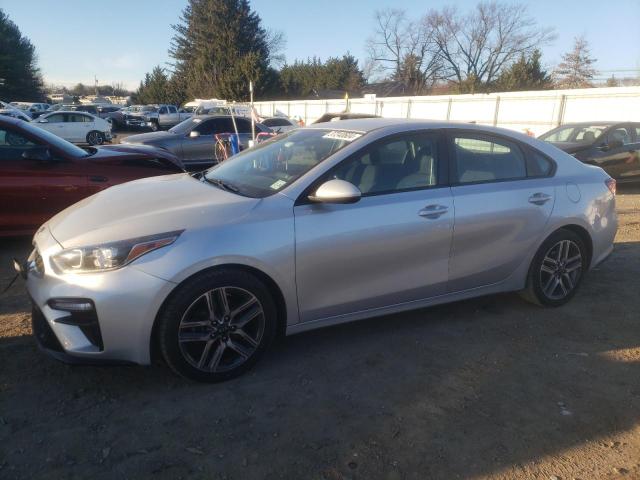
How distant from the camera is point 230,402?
2.80m

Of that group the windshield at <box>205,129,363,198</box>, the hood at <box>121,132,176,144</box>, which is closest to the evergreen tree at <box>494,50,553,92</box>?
the hood at <box>121,132,176,144</box>

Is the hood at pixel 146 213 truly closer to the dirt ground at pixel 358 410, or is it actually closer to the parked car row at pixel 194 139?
the dirt ground at pixel 358 410

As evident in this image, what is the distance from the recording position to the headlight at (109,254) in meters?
2.68

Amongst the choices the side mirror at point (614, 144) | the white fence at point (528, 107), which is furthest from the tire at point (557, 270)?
the white fence at point (528, 107)

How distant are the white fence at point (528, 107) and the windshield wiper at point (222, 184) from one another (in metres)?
16.9

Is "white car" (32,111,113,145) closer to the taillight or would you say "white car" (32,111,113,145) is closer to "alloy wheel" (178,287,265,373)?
"alloy wheel" (178,287,265,373)

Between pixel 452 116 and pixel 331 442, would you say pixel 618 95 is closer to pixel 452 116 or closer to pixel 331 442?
pixel 452 116

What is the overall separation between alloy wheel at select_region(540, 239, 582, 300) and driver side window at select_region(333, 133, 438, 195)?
130 centimetres

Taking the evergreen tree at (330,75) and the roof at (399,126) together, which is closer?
the roof at (399,126)

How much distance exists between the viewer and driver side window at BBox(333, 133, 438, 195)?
131 inches

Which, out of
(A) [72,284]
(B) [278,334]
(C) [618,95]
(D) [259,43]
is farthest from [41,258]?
(D) [259,43]

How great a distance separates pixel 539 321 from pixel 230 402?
2.54 m

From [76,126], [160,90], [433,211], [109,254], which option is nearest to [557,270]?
[433,211]

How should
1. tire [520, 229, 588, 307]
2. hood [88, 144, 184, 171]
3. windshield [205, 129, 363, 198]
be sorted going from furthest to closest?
1. hood [88, 144, 184, 171]
2. tire [520, 229, 588, 307]
3. windshield [205, 129, 363, 198]
